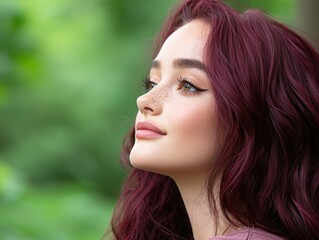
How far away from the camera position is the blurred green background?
6.45m

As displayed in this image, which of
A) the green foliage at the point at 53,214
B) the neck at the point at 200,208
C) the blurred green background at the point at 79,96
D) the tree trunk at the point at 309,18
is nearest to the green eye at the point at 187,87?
the neck at the point at 200,208

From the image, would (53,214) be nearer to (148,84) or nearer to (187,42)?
(148,84)

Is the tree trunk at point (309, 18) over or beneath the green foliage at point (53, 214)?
over

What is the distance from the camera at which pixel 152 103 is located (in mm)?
2709

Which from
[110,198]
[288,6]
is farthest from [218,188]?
[110,198]

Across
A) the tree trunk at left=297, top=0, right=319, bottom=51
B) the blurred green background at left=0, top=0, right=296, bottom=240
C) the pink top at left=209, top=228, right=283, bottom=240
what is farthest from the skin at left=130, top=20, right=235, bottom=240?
the blurred green background at left=0, top=0, right=296, bottom=240

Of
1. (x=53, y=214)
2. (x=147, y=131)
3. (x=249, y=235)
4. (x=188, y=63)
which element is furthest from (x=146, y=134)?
(x=53, y=214)

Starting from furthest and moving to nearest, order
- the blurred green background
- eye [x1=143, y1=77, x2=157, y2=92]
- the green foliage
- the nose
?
the blurred green background, the green foliage, eye [x1=143, y1=77, x2=157, y2=92], the nose

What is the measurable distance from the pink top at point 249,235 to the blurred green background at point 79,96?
10.5ft

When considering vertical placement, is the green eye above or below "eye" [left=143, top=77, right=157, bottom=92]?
below

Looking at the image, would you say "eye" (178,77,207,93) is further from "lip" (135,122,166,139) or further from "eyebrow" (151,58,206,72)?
"lip" (135,122,166,139)

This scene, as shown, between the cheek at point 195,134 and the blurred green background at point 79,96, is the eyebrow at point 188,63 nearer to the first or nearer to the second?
the cheek at point 195,134

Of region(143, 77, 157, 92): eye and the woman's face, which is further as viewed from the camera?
region(143, 77, 157, 92): eye

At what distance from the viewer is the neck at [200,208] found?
9.02ft
